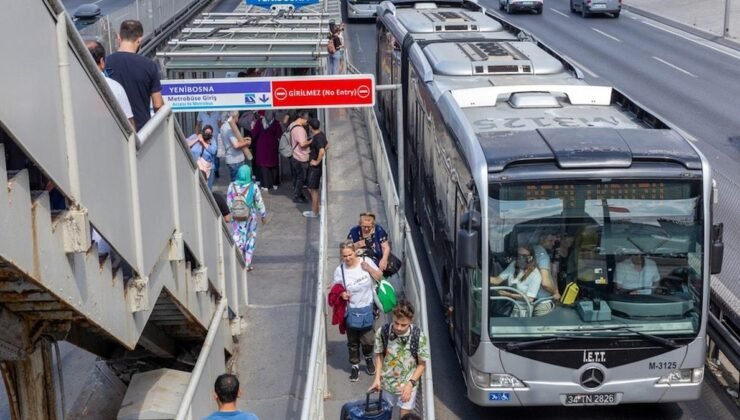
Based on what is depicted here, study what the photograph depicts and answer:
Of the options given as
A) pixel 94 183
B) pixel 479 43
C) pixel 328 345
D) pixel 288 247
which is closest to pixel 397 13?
pixel 479 43

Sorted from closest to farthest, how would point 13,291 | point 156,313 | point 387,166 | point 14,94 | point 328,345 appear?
point 14,94
point 13,291
point 156,313
point 328,345
point 387,166

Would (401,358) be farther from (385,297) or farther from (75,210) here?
(75,210)

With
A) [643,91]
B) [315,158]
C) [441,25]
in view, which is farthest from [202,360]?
[643,91]

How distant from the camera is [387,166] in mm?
16953

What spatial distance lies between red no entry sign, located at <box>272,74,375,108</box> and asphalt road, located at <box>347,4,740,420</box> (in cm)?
309

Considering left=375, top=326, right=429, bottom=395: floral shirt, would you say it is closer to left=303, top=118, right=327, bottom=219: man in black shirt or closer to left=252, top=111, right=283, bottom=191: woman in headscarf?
left=303, top=118, right=327, bottom=219: man in black shirt

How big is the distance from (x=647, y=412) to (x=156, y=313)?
502 cm

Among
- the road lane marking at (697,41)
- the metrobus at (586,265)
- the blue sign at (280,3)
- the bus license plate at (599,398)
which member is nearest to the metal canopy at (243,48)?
the metrobus at (586,265)

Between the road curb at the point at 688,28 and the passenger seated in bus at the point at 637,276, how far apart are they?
31.2 m

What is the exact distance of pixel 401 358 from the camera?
349 inches

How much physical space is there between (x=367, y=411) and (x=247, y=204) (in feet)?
19.2

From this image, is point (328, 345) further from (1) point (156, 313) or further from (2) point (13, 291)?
(2) point (13, 291)

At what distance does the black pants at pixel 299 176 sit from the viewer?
56.0 feet

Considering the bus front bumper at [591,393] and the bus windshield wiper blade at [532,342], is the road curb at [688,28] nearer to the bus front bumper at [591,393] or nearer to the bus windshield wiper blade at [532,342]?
the bus front bumper at [591,393]
